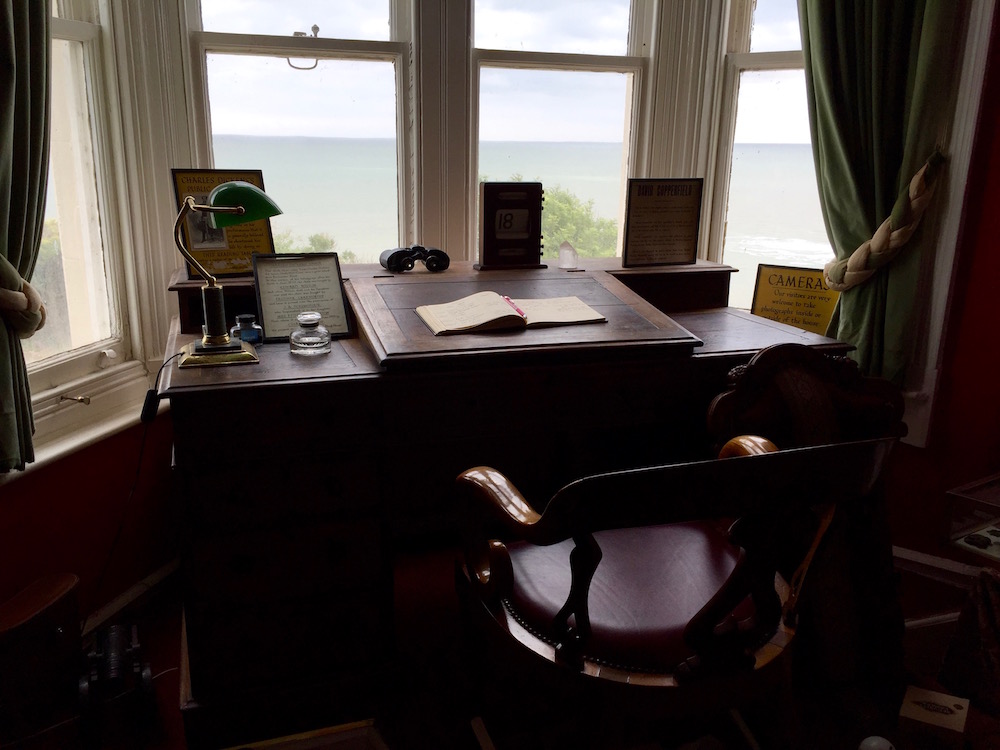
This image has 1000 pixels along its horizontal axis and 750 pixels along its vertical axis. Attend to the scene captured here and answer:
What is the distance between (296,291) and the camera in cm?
189

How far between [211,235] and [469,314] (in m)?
0.73

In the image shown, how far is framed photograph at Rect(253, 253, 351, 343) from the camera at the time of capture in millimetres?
1848

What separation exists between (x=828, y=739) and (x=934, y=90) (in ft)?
5.71

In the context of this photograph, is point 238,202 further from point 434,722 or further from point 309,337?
point 434,722

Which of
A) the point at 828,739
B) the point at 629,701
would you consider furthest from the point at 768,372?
the point at 828,739

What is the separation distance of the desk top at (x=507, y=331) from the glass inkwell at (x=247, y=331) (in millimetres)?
238

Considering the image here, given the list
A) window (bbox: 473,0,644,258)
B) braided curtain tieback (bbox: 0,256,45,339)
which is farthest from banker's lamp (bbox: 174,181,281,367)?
window (bbox: 473,0,644,258)

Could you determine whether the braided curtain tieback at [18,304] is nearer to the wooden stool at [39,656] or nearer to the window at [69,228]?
the window at [69,228]

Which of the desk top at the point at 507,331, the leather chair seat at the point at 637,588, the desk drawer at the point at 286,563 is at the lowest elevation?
the desk drawer at the point at 286,563

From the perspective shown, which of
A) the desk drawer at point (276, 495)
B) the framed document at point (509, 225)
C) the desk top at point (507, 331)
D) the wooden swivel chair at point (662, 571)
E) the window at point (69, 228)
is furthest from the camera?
the framed document at point (509, 225)

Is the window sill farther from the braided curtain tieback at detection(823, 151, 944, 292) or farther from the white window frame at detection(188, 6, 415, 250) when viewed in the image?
the braided curtain tieback at detection(823, 151, 944, 292)

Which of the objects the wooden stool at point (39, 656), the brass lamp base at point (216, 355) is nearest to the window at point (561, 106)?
the brass lamp base at point (216, 355)

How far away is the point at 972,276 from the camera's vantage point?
219 cm

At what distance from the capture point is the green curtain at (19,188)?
165 centimetres
